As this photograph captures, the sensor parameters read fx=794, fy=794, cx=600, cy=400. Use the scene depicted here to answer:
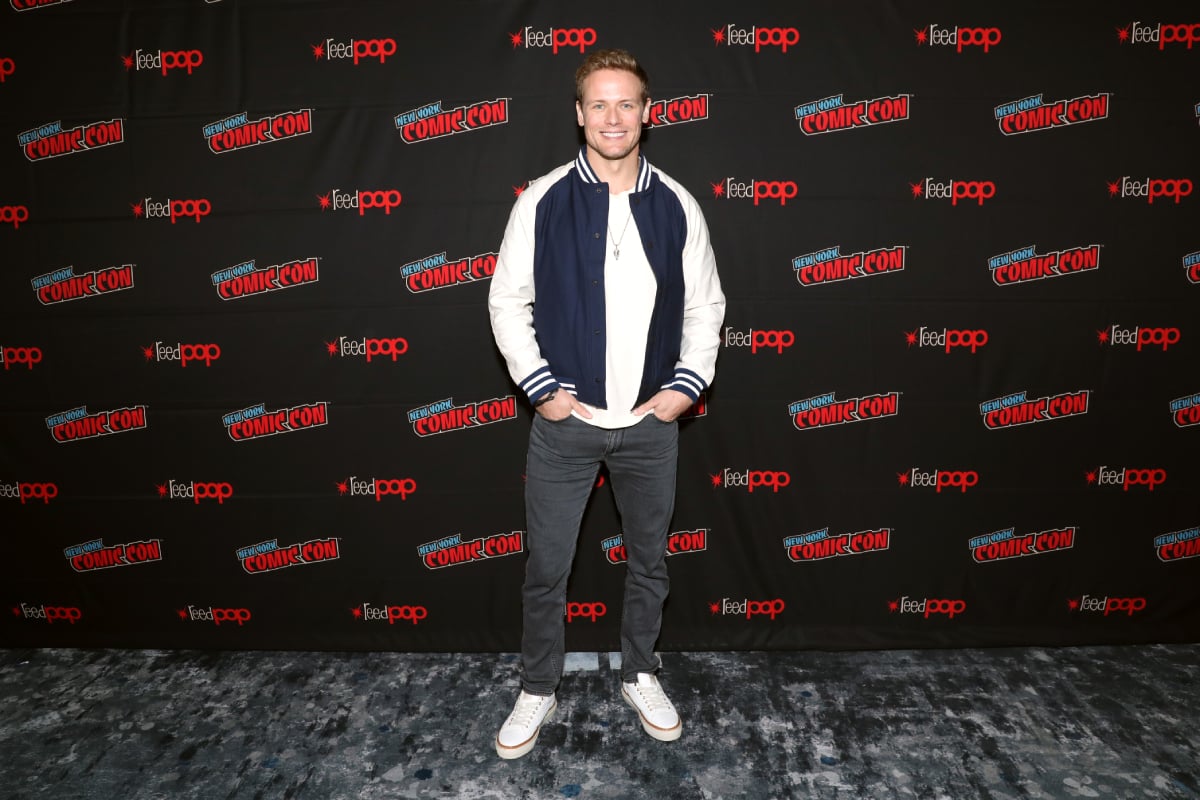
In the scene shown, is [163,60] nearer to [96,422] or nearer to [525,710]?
[96,422]

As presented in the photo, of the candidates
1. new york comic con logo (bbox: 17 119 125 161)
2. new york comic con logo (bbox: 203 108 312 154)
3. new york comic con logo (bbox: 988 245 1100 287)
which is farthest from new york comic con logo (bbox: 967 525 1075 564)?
new york comic con logo (bbox: 17 119 125 161)

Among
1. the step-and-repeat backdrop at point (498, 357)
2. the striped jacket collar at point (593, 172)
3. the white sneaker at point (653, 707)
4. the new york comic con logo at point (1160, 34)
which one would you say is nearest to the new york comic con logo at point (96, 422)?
the step-and-repeat backdrop at point (498, 357)

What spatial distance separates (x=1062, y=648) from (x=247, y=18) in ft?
11.1

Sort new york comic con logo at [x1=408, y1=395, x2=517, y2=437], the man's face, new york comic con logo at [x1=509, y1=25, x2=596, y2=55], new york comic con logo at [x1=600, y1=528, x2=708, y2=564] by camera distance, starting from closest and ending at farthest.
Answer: the man's face
new york comic con logo at [x1=509, y1=25, x2=596, y2=55]
new york comic con logo at [x1=408, y1=395, x2=517, y2=437]
new york comic con logo at [x1=600, y1=528, x2=708, y2=564]

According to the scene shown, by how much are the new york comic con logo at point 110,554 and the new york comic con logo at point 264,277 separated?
942 millimetres

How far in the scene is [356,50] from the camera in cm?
246

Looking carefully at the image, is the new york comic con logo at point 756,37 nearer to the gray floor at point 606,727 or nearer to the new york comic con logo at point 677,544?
the new york comic con logo at point 677,544

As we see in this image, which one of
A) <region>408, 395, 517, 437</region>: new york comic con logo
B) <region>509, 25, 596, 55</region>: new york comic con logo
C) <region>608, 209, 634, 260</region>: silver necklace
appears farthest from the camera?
<region>408, 395, 517, 437</region>: new york comic con logo

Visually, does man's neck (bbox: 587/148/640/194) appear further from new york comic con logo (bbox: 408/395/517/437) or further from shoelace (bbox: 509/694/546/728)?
shoelace (bbox: 509/694/546/728)

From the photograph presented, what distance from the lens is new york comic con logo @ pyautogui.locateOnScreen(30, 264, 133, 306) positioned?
2.58 meters

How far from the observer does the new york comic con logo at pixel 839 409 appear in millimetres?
2650

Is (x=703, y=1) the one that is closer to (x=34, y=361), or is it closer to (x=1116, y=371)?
(x=1116, y=371)

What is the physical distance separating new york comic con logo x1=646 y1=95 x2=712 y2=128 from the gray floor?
5.81 ft

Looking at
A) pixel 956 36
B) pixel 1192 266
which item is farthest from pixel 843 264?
pixel 1192 266
